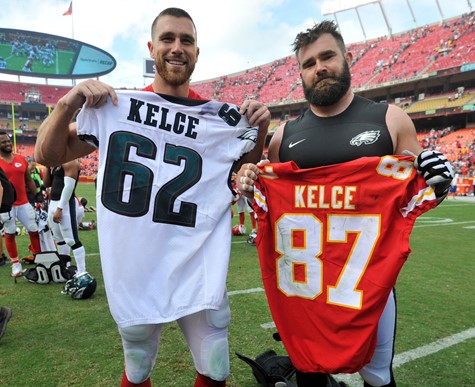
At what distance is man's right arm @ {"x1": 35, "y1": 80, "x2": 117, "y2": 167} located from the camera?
1.76 m

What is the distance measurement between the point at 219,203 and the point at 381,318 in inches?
42.8

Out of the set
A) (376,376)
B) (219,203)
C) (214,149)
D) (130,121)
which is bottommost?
(376,376)

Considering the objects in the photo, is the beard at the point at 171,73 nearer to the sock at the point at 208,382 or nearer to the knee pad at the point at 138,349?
the knee pad at the point at 138,349

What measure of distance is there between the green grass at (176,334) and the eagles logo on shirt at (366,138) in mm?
1800

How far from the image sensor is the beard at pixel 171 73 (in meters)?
1.94

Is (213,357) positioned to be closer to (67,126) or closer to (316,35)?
(67,126)

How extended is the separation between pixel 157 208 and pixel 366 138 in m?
1.18

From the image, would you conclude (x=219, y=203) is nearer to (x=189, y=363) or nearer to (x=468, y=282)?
(x=189, y=363)

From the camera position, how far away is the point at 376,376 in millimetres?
1982

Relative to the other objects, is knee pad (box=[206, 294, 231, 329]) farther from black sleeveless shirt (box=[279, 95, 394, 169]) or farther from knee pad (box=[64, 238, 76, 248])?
knee pad (box=[64, 238, 76, 248])

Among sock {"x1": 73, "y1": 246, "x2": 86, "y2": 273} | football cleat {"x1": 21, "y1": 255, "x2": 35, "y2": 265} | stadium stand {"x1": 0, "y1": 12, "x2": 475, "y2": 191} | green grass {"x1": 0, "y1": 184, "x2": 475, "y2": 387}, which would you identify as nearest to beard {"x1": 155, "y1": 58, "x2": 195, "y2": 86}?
green grass {"x1": 0, "y1": 184, "x2": 475, "y2": 387}

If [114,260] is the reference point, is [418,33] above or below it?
above

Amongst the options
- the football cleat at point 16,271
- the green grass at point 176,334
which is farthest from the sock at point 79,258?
the football cleat at point 16,271

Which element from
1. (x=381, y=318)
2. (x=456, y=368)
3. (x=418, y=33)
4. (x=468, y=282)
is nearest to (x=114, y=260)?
(x=381, y=318)
